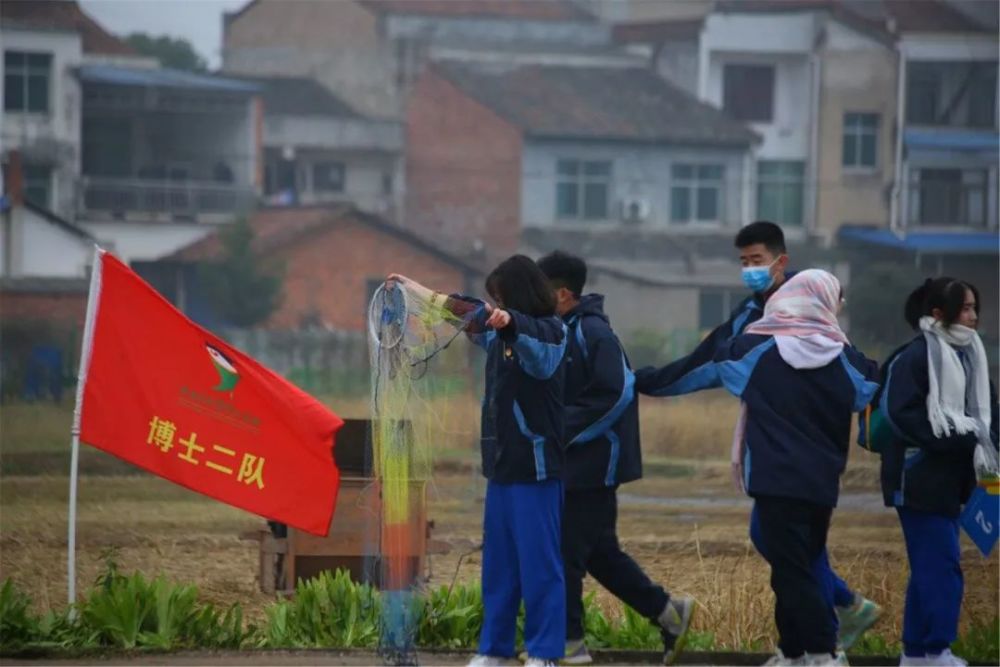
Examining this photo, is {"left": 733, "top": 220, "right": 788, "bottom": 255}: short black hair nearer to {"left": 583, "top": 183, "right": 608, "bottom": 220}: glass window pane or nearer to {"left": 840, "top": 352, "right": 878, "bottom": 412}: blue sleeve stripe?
{"left": 840, "top": 352, "right": 878, "bottom": 412}: blue sleeve stripe

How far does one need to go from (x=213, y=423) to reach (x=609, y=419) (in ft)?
6.27

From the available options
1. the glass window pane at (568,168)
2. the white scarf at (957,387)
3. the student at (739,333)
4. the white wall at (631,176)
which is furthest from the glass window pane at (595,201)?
the white scarf at (957,387)

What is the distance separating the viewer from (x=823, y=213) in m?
44.8

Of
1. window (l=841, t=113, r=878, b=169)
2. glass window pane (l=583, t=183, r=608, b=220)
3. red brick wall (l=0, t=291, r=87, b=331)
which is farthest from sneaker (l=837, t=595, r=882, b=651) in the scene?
window (l=841, t=113, r=878, b=169)

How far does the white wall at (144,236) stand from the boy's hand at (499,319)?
33.7m

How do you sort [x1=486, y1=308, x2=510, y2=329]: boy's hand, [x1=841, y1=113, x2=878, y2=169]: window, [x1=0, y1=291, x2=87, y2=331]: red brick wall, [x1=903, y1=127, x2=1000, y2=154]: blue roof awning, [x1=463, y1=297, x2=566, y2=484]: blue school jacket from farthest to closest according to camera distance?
1. [x1=841, y1=113, x2=878, y2=169]: window
2. [x1=903, y1=127, x2=1000, y2=154]: blue roof awning
3. [x1=0, y1=291, x2=87, y2=331]: red brick wall
4. [x1=463, y1=297, x2=566, y2=484]: blue school jacket
5. [x1=486, y1=308, x2=510, y2=329]: boy's hand

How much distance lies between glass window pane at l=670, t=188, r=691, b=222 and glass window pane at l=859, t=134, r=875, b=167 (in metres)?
4.55

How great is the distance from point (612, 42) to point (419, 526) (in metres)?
39.8

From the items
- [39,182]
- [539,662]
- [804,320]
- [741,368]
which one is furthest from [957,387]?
[39,182]

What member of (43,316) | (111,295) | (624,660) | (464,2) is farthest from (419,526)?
(464,2)

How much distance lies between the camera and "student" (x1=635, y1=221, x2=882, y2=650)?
7578 mm

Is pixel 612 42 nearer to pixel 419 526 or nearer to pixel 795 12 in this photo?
pixel 795 12

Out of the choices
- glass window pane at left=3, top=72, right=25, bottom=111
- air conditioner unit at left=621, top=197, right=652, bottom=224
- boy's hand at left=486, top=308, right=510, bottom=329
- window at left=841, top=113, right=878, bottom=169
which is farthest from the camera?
window at left=841, top=113, right=878, bottom=169

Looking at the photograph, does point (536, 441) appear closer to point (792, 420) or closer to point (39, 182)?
point (792, 420)
